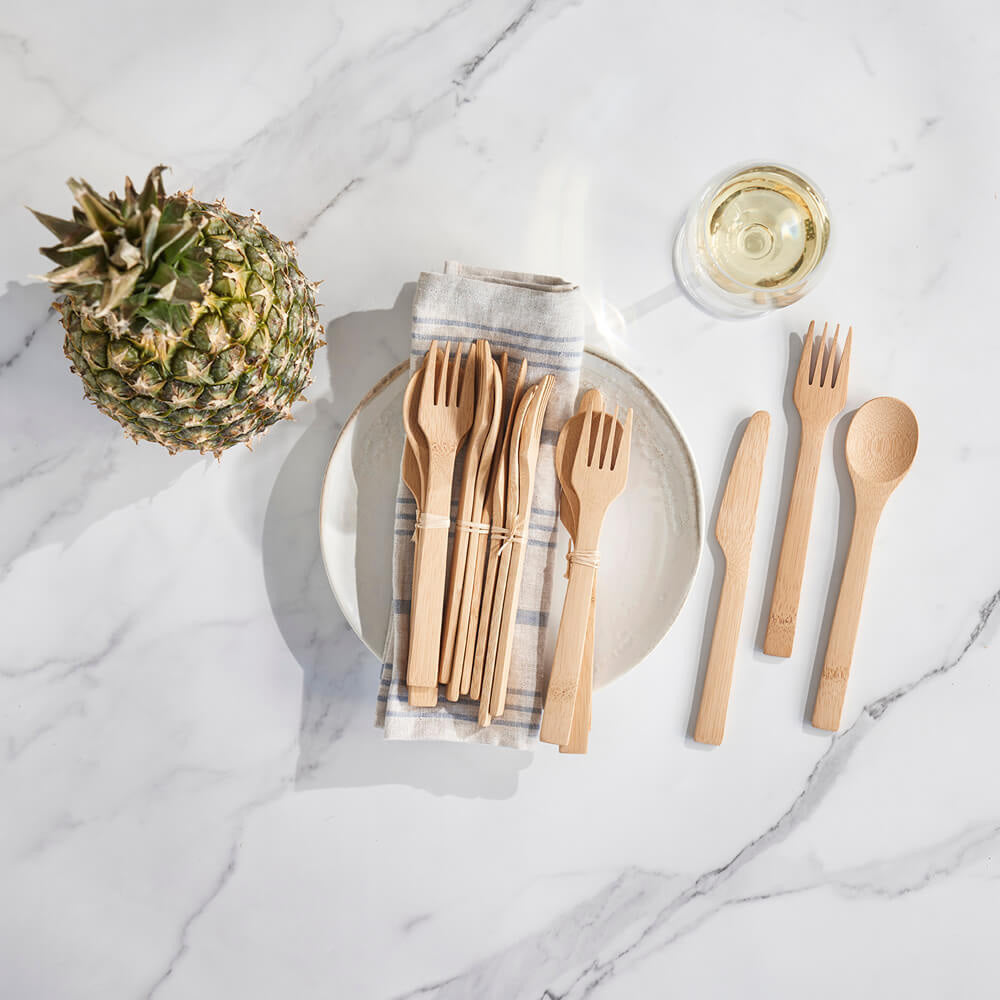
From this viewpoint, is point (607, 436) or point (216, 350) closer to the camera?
point (216, 350)

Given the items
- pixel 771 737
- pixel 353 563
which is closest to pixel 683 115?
pixel 353 563

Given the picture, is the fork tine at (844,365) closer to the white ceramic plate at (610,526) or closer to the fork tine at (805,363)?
the fork tine at (805,363)

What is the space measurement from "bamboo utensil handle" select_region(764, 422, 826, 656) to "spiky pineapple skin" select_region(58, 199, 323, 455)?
56 centimetres

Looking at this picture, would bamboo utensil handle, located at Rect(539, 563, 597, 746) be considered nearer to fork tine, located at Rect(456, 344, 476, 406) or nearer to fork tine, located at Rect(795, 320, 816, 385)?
fork tine, located at Rect(456, 344, 476, 406)

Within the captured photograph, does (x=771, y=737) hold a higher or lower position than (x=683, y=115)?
lower

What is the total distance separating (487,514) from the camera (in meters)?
0.77

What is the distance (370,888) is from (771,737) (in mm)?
508

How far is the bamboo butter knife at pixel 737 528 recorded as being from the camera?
849 millimetres

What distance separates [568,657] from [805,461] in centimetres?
35

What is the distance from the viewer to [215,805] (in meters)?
0.89

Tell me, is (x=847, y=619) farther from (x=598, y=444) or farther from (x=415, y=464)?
(x=415, y=464)

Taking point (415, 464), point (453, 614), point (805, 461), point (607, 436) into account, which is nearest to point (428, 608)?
point (453, 614)

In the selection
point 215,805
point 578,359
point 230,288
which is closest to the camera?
point 230,288

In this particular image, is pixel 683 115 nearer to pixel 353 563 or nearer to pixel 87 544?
pixel 353 563
